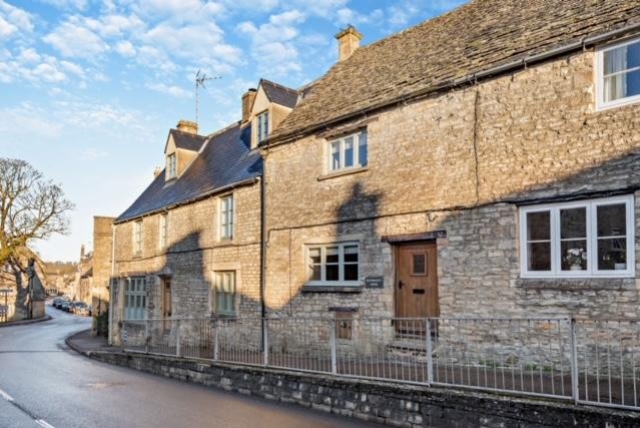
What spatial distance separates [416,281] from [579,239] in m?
3.46

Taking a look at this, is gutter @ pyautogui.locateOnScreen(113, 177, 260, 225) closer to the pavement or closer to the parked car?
the pavement

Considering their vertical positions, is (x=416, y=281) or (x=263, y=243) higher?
(x=263, y=243)

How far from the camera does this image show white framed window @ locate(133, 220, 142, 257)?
75.2 feet

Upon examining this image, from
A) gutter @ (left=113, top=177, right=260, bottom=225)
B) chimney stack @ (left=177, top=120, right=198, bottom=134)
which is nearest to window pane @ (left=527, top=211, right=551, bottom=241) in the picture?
gutter @ (left=113, top=177, right=260, bottom=225)

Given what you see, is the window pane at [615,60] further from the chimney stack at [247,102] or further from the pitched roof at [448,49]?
the chimney stack at [247,102]

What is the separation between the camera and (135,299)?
2294 cm

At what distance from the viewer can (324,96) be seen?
50.2 ft

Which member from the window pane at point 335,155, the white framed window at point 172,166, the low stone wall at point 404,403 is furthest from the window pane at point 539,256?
the white framed window at point 172,166

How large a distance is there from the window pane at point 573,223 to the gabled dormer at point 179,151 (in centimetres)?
1730

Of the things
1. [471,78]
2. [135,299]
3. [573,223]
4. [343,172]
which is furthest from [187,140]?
[573,223]

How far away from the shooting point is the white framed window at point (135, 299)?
22141 mm

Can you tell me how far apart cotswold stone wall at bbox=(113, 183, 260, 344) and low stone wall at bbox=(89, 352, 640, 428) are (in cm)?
398

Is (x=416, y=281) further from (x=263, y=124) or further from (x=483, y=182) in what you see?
(x=263, y=124)

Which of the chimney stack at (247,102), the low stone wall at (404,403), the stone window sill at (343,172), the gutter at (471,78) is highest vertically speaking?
the chimney stack at (247,102)
